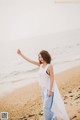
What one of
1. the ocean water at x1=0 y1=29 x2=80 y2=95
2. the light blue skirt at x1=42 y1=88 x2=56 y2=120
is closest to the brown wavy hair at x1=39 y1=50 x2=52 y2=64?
the ocean water at x1=0 y1=29 x2=80 y2=95

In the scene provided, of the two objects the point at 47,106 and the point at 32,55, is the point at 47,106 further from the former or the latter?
the point at 32,55

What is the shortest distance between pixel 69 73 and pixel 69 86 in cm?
17

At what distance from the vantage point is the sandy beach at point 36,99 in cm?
361

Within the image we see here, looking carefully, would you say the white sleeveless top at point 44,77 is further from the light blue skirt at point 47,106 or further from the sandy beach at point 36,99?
the sandy beach at point 36,99

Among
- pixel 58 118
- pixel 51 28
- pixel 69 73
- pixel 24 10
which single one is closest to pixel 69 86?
pixel 69 73

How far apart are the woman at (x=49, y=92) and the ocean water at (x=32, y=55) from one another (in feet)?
0.97

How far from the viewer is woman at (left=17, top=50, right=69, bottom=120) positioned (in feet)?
11.1

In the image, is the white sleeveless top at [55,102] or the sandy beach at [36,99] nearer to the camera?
the white sleeveless top at [55,102]

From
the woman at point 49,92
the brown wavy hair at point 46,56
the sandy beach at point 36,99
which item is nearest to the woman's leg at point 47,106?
the woman at point 49,92

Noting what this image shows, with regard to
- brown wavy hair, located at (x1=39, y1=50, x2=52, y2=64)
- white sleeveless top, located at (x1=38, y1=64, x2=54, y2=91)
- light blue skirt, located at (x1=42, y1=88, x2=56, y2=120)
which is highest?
brown wavy hair, located at (x1=39, y1=50, x2=52, y2=64)

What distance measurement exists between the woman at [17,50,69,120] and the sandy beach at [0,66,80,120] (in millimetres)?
178

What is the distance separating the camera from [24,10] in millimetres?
3887

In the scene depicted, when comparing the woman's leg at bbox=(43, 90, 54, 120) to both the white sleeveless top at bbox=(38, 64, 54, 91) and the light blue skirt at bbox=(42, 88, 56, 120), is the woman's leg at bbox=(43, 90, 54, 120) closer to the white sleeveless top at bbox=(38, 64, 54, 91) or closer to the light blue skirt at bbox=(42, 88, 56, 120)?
the light blue skirt at bbox=(42, 88, 56, 120)

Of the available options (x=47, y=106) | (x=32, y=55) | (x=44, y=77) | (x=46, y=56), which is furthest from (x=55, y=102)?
(x=32, y=55)
